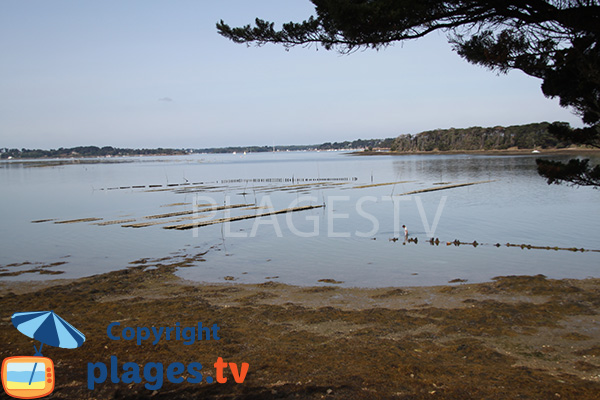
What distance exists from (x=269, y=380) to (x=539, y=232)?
21.8 m

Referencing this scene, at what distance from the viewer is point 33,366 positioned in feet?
20.4

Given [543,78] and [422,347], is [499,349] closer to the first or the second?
[422,347]

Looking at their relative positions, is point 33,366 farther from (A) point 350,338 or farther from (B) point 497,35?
(B) point 497,35

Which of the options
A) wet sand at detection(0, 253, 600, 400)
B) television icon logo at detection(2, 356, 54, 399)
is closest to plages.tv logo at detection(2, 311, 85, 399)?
television icon logo at detection(2, 356, 54, 399)

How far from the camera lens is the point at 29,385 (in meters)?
6.18

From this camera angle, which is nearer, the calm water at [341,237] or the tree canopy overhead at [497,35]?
the tree canopy overhead at [497,35]

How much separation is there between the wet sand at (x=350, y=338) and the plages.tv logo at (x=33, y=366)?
0.97 ft

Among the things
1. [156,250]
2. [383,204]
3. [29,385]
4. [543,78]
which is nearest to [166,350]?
[29,385]

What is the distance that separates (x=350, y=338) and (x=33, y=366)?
489cm

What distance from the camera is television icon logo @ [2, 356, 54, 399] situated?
19.9 feet

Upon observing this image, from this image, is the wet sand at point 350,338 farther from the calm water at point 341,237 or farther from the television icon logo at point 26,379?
the calm water at point 341,237

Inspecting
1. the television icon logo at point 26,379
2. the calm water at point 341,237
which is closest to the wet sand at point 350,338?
the television icon logo at point 26,379

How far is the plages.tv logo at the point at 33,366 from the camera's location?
20.0ft

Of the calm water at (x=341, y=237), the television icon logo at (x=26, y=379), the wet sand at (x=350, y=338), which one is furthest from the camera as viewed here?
the calm water at (x=341, y=237)
